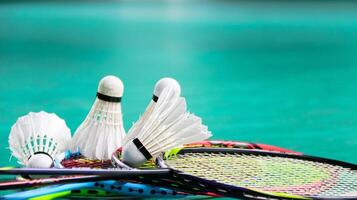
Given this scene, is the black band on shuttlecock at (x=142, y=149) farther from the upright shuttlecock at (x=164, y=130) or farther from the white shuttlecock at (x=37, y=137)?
the white shuttlecock at (x=37, y=137)

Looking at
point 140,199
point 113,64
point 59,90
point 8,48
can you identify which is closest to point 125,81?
point 59,90

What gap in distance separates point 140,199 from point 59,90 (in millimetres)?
2938

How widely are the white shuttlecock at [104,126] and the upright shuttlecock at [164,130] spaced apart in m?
0.12

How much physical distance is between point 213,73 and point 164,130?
12.1 ft

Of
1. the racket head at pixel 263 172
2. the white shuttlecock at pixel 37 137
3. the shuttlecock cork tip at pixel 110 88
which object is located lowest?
the racket head at pixel 263 172

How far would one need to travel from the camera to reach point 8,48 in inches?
311

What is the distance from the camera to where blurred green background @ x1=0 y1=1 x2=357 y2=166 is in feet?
12.9

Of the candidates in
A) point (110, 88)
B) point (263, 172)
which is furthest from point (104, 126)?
point (263, 172)

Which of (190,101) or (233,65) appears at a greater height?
(233,65)

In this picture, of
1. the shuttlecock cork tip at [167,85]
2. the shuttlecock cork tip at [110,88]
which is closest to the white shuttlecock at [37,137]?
the shuttlecock cork tip at [110,88]

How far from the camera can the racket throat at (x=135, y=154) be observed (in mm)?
2281

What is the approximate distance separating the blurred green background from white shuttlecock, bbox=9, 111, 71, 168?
520 millimetres

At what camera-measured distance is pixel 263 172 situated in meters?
2.32

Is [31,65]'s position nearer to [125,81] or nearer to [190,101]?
[125,81]
